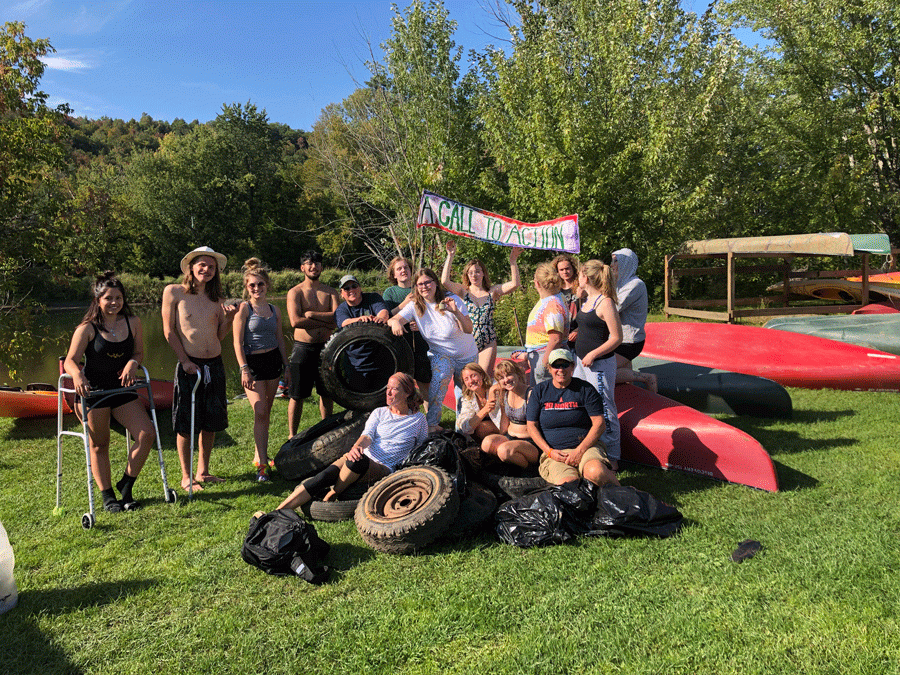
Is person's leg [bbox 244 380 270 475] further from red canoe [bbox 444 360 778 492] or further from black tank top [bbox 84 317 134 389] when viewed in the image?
red canoe [bbox 444 360 778 492]

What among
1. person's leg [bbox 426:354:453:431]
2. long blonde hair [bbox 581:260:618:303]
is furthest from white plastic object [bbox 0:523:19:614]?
long blonde hair [bbox 581:260:618:303]

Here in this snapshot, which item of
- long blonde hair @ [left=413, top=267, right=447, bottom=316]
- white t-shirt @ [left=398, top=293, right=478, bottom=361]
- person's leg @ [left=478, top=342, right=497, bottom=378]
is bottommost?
person's leg @ [left=478, top=342, right=497, bottom=378]

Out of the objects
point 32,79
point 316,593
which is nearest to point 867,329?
point 316,593

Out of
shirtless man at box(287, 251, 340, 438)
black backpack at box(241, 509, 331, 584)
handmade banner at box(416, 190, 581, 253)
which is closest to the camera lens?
black backpack at box(241, 509, 331, 584)

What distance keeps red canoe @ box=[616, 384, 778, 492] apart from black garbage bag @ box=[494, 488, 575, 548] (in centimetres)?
182

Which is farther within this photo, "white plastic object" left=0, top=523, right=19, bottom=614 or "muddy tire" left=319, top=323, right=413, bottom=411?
"muddy tire" left=319, top=323, right=413, bottom=411

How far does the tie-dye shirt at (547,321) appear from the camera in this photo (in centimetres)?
552

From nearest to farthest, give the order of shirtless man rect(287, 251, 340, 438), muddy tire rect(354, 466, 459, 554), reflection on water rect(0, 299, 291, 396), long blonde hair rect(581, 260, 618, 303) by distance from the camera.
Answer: muddy tire rect(354, 466, 459, 554) → long blonde hair rect(581, 260, 618, 303) → shirtless man rect(287, 251, 340, 438) → reflection on water rect(0, 299, 291, 396)

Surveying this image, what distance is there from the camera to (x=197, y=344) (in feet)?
17.5

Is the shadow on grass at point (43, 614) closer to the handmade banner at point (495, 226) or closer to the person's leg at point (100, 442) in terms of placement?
the person's leg at point (100, 442)

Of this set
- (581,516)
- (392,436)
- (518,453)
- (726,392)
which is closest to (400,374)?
(392,436)

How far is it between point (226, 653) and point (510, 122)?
1802 centimetres

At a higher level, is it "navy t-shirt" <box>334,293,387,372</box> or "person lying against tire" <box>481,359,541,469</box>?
"navy t-shirt" <box>334,293,387,372</box>

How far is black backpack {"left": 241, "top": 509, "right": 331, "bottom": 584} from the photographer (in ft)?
12.0
